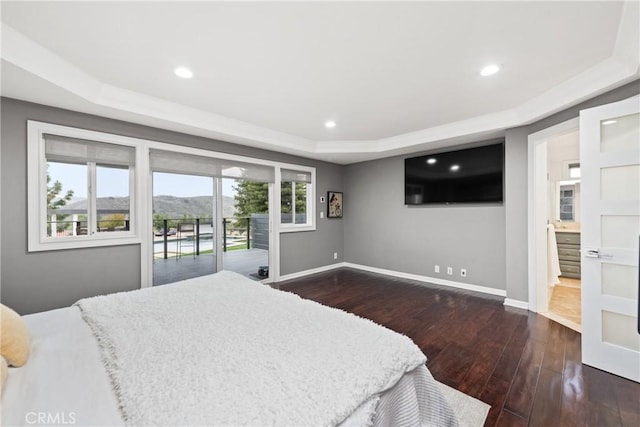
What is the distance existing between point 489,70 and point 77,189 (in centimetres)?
431

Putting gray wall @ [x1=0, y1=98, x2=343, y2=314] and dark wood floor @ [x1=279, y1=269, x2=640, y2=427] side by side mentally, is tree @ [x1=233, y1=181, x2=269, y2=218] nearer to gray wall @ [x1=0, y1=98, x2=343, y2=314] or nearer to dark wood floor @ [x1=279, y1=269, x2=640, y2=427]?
gray wall @ [x1=0, y1=98, x2=343, y2=314]

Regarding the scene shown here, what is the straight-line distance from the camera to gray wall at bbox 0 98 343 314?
239cm

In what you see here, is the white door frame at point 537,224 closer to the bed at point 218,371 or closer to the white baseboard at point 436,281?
the white baseboard at point 436,281

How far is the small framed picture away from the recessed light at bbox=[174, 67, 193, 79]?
3.56m

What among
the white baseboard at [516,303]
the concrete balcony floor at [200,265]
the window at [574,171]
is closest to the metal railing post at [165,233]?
the concrete balcony floor at [200,265]

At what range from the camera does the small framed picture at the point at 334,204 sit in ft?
18.3

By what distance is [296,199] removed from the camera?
516 cm

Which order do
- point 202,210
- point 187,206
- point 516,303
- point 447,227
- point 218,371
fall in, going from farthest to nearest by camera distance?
point 447,227
point 202,210
point 187,206
point 516,303
point 218,371

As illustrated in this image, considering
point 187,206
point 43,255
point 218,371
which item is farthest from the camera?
point 187,206

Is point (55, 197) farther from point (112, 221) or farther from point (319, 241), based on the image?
point (319, 241)

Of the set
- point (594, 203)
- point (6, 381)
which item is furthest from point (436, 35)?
point (6, 381)

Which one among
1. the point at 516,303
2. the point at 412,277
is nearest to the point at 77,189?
the point at 412,277

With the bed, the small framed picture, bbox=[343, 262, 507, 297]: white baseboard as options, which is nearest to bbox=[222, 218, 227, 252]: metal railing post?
the small framed picture

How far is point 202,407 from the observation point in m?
0.85
